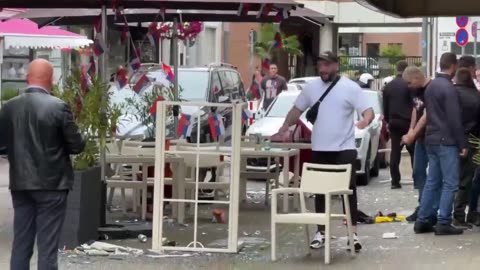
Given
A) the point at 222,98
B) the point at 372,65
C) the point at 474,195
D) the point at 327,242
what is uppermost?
the point at 372,65

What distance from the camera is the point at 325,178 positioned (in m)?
10.2

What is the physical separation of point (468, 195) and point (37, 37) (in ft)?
35.2

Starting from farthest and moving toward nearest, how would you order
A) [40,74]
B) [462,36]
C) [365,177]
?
[462,36] < [365,177] < [40,74]

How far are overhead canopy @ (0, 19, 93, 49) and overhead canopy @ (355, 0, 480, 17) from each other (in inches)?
449

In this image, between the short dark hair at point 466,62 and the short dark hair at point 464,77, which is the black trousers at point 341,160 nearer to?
the short dark hair at point 464,77

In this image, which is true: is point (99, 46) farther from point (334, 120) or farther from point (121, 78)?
point (334, 120)

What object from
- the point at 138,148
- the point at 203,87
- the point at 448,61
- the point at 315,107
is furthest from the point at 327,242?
the point at 203,87

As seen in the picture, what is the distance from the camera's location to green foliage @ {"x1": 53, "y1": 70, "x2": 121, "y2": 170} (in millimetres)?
10656

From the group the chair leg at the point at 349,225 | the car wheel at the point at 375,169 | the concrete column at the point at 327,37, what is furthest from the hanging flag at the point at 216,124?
the concrete column at the point at 327,37

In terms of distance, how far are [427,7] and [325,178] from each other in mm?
1932

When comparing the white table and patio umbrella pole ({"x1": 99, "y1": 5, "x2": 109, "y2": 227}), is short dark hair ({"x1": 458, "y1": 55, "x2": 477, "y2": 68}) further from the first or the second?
patio umbrella pole ({"x1": 99, "y1": 5, "x2": 109, "y2": 227})

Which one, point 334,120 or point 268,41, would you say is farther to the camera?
point 268,41

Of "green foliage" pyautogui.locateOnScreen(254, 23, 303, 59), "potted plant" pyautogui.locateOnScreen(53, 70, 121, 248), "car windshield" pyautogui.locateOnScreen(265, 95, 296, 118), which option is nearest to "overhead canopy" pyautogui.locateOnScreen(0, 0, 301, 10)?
"potted plant" pyautogui.locateOnScreen(53, 70, 121, 248)

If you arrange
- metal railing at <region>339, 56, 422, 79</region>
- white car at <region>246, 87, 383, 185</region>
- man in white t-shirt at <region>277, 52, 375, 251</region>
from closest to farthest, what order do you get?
man in white t-shirt at <region>277, 52, 375, 251</region>, white car at <region>246, 87, 383, 185</region>, metal railing at <region>339, 56, 422, 79</region>
